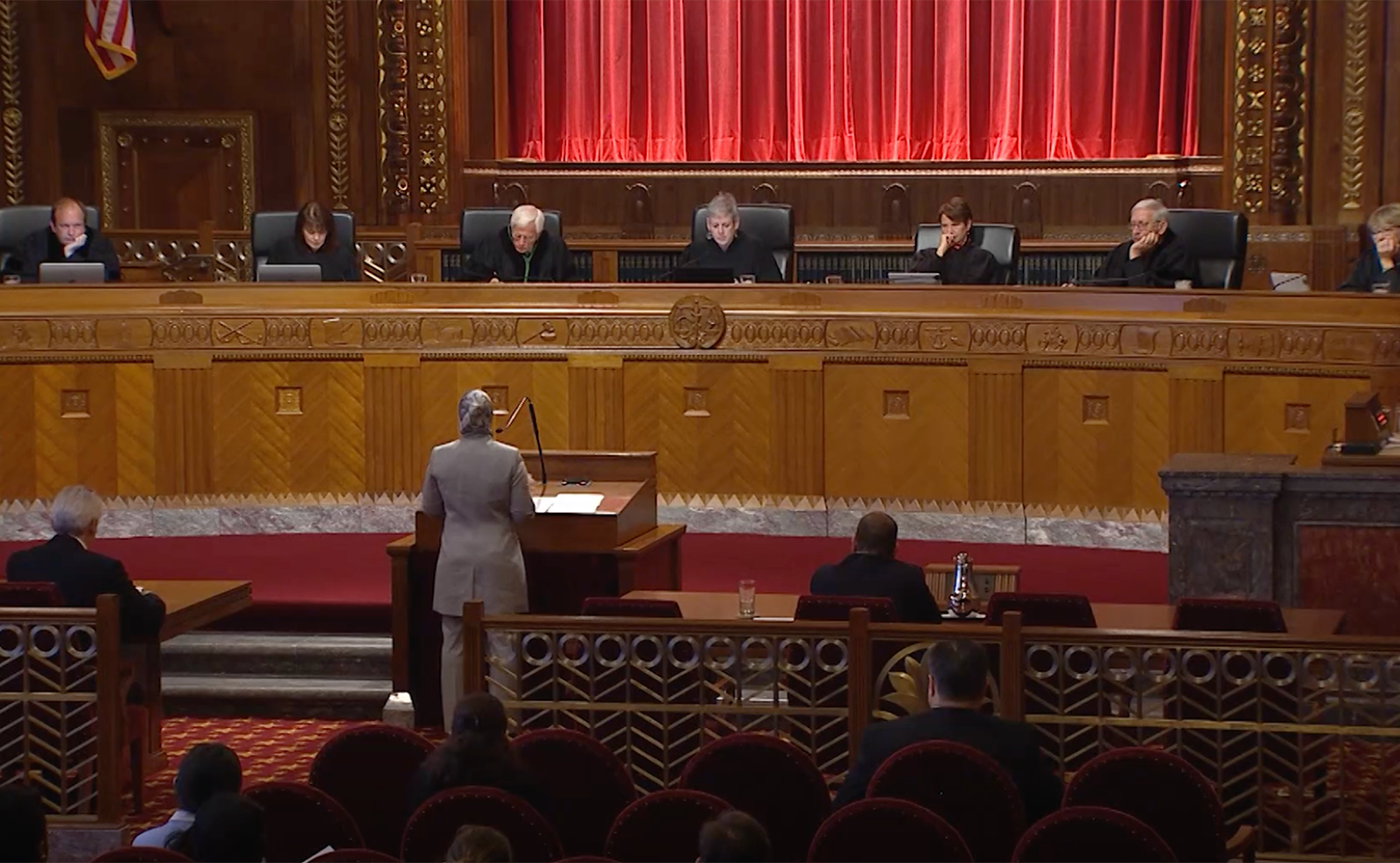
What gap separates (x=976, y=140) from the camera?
14.8 metres

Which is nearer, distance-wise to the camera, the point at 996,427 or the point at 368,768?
the point at 368,768

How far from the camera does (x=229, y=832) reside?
14.4 ft

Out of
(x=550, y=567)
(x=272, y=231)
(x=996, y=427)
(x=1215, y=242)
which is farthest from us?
(x=272, y=231)

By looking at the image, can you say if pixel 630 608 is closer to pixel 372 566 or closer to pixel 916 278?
pixel 372 566

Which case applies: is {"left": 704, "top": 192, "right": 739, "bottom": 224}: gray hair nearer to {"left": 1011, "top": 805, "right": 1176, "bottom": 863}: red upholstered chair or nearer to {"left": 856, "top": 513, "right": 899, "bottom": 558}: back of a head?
{"left": 856, "top": 513, "right": 899, "bottom": 558}: back of a head

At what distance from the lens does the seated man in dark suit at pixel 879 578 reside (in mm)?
6688

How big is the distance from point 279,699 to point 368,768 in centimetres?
321

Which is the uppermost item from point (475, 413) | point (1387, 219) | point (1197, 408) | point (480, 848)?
point (1387, 219)

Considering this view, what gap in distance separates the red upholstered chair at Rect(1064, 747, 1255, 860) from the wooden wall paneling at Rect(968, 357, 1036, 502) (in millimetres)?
5339

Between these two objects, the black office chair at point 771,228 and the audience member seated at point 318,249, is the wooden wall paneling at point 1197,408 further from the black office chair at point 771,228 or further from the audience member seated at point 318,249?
the audience member seated at point 318,249

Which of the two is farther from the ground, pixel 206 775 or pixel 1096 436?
pixel 1096 436

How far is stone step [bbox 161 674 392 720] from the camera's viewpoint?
848cm

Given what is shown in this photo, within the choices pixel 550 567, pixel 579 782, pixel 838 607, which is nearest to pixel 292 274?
pixel 550 567

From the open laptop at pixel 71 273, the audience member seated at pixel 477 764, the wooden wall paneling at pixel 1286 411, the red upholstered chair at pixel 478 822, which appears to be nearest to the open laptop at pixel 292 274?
the open laptop at pixel 71 273
